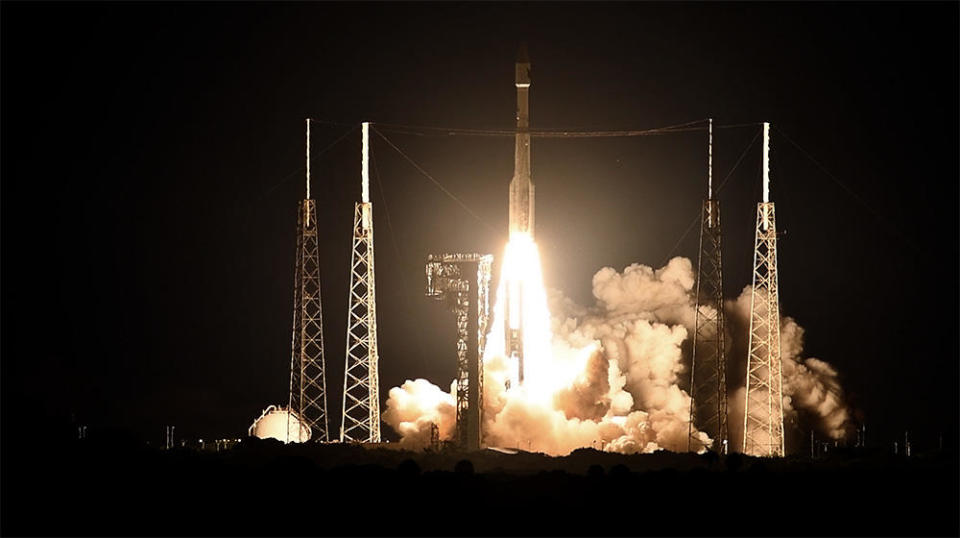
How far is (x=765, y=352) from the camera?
9662 centimetres

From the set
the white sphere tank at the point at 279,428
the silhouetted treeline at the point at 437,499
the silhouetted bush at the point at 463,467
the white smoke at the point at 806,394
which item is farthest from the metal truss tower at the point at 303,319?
the white smoke at the point at 806,394

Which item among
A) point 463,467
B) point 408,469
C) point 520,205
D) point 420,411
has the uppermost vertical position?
point 520,205

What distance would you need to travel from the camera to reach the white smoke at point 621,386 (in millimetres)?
→ 86938

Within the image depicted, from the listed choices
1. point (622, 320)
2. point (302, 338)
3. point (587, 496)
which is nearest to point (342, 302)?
point (622, 320)

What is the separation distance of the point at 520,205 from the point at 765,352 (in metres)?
14.2

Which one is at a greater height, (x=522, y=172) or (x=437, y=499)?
(x=522, y=172)

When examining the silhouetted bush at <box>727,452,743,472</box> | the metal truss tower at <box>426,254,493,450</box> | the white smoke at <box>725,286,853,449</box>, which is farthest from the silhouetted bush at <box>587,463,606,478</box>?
the white smoke at <box>725,286,853,449</box>

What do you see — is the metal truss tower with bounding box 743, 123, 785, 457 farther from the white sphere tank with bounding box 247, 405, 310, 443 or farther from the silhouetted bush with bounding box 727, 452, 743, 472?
the white sphere tank with bounding box 247, 405, 310, 443

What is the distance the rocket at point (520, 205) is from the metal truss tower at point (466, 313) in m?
5.78

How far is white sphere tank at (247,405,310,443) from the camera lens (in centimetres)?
8588

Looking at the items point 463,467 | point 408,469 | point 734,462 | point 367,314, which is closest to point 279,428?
point 367,314

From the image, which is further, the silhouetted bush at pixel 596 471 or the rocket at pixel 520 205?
the rocket at pixel 520 205

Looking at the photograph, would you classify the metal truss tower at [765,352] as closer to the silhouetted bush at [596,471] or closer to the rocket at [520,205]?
the rocket at [520,205]

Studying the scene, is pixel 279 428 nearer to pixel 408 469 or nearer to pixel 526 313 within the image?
pixel 526 313
